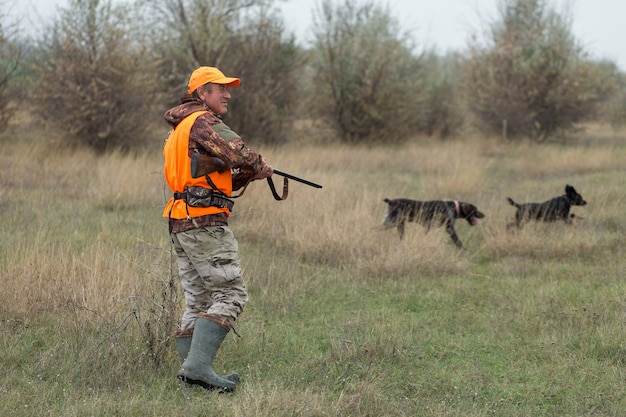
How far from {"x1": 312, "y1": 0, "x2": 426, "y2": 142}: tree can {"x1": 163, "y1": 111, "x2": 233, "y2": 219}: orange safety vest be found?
17076 millimetres

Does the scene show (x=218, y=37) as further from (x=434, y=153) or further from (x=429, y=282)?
(x=429, y=282)

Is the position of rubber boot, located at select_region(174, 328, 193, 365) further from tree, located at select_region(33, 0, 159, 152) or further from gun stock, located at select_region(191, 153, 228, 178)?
tree, located at select_region(33, 0, 159, 152)

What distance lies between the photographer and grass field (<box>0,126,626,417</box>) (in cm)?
383

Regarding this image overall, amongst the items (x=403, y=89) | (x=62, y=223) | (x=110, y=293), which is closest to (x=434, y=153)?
(x=403, y=89)

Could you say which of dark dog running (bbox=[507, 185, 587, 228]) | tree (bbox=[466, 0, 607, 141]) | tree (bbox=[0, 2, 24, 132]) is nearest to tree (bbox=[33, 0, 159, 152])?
tree (bbox=[0, 2, 24, 132])

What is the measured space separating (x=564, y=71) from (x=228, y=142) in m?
19.4

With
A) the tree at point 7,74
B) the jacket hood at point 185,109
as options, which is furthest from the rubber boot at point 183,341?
the tree at point 7,74

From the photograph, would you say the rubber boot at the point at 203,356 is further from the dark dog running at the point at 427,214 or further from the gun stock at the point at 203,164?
the dark dog running at the point at 427,214

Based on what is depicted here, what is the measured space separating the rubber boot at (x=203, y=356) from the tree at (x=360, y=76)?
1724cm

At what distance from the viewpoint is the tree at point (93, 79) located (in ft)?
48.6

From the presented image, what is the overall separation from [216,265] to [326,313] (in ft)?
6.61

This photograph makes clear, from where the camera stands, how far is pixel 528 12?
22.3m

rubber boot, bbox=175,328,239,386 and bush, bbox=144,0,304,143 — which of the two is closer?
rubber boot, bbox=175,328,239,386

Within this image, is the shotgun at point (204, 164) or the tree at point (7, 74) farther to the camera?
the tree at point (7, 74)
